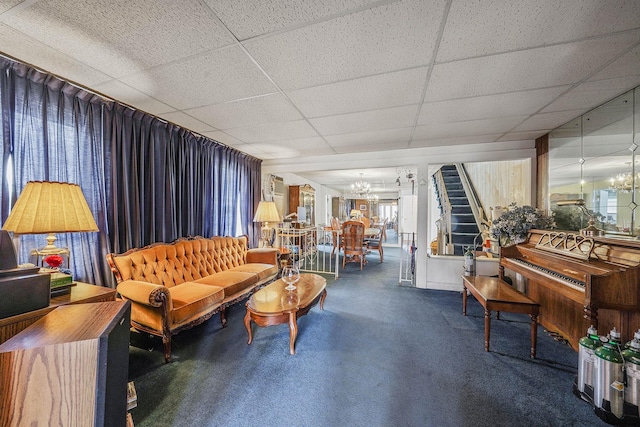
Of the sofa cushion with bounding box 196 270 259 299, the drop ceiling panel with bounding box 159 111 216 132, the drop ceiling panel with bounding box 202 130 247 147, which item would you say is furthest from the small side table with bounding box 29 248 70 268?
the drop ceiling panel with bounding box 202 130 247 147

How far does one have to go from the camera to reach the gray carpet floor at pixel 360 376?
→ 1489mm

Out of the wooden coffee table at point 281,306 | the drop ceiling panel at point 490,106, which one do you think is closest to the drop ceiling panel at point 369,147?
the drop ceiling panel at point 490,106

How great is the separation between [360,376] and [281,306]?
0.86 meters

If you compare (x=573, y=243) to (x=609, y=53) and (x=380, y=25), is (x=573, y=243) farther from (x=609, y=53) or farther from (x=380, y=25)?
(x=380, y=25)

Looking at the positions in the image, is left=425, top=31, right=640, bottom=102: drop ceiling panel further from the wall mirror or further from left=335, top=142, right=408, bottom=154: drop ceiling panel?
left=335, top=142, right=408, bottom=154: drop ceiling panel

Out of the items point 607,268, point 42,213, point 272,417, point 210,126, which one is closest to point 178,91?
point 210,126

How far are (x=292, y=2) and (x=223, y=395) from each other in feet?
8.27

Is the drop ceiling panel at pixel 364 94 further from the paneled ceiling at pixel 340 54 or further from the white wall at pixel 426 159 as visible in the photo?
the white wall at pixel 426 159

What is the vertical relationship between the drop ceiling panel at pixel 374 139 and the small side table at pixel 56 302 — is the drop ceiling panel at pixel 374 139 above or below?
above

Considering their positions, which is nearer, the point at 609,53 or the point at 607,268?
the point at 609,53

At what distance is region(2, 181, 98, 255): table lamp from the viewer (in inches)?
52.4

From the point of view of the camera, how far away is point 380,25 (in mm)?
1385

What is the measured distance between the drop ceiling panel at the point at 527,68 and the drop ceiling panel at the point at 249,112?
1.43 meters

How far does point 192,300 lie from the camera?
7.41 feet
